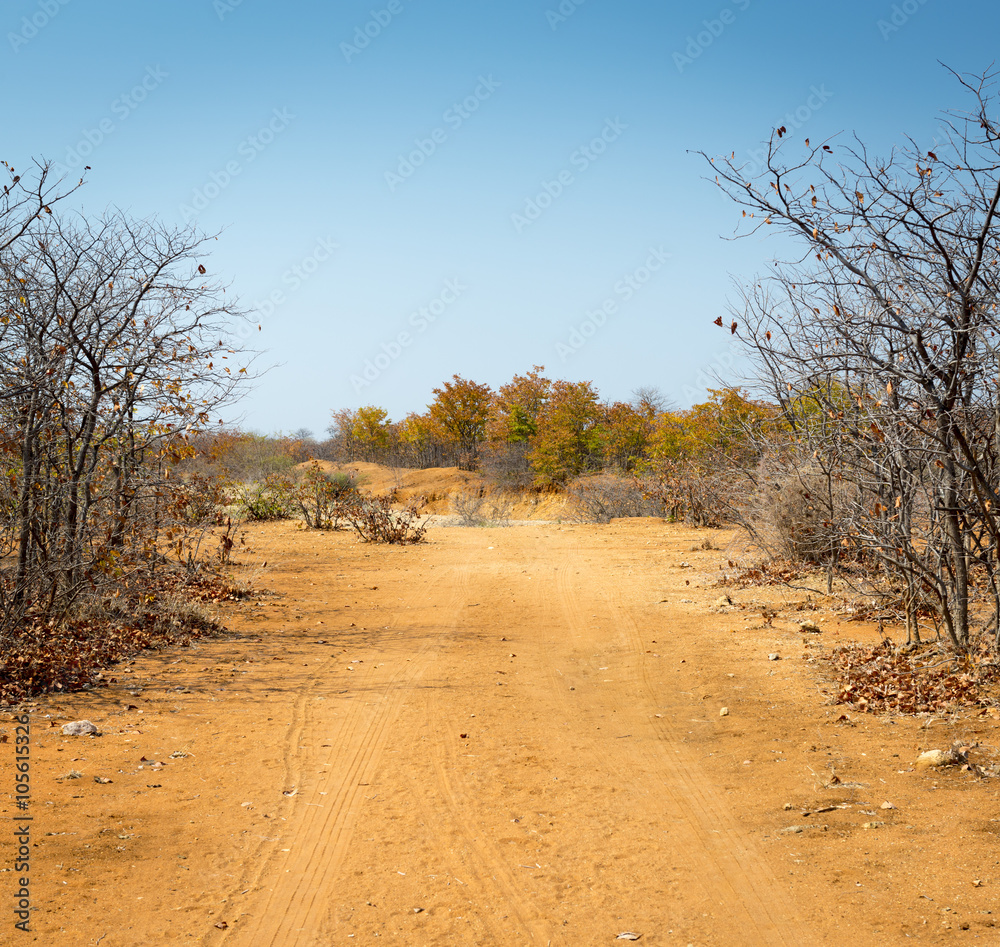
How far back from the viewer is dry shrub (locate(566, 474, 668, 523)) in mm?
23266

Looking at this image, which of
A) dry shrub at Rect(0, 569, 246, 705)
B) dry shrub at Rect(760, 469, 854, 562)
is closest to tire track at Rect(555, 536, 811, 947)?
dry shrub at Rect(0, 569, 246, 705)

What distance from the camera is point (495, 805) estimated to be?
482 cm

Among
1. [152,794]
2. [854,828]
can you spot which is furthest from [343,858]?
[854,828]

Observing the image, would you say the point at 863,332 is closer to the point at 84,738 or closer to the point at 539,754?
the point at 539,754

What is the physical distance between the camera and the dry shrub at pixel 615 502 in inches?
916

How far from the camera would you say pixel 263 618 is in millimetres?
10102

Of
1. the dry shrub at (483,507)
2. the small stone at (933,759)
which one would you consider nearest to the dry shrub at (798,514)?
the small stone at (933,759)

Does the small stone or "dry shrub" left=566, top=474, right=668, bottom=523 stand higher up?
"dry shrub" left=566, top=474, right=668, bottom=523

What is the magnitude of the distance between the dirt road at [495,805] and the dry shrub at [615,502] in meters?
14.6

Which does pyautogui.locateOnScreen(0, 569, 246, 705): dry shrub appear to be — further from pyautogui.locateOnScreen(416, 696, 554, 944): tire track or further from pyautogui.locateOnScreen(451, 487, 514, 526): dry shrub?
pyautogui.locateOnScreen(451, 487, 514, 526): dry shrub

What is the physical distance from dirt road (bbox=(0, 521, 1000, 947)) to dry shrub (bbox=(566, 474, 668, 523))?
48.0ft

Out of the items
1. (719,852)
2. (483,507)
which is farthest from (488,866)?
(483,507)

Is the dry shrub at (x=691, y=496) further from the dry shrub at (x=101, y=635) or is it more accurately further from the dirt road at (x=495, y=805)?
the dry shrub at (x=101, y=635)

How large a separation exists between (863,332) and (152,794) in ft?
18.8
